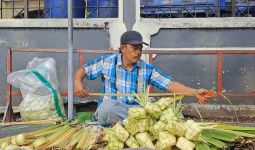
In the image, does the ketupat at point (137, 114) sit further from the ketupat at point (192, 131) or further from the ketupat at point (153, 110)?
the ketupat at point (192, 131)

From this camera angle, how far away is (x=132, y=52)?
16.4 feet

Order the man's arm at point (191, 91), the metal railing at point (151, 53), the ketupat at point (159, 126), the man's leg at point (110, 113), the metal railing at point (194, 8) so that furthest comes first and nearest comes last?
the metal railing at point (194, 8) → the metal railing at point (151, 53) → the man's leg at point (110, 113) → the man's arm at point (191, 91) → the ketupat at point (159, 126)

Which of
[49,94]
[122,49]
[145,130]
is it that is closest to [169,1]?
[49,94]

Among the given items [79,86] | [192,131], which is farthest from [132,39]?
Answer: [192,131]

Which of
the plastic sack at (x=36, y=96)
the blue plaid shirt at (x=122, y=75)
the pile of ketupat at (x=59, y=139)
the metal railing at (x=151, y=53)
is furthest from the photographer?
the metal railing at (x=151, y=53)

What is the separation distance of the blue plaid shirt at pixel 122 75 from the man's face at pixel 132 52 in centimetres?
13

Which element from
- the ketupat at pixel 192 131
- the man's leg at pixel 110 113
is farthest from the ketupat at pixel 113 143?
the man's leg at pixel 110 113

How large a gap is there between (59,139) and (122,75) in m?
1.21

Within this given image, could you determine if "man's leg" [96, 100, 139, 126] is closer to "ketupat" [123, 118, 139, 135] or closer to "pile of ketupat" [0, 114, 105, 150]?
"pile of ketupat" [0, 114, 105, 150]

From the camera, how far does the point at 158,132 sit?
3.82 m

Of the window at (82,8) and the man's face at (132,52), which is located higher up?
the window at (82,8)

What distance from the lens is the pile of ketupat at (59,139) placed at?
4.10 metres

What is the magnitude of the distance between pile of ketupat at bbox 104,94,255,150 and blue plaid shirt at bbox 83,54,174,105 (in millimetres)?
1127

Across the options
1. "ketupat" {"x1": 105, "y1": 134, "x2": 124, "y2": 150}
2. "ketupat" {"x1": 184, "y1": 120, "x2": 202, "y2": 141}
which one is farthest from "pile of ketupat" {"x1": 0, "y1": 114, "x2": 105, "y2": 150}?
"ketupat" {"x1": 184, "y1": 120, "x2": 202, "y2": 141}
